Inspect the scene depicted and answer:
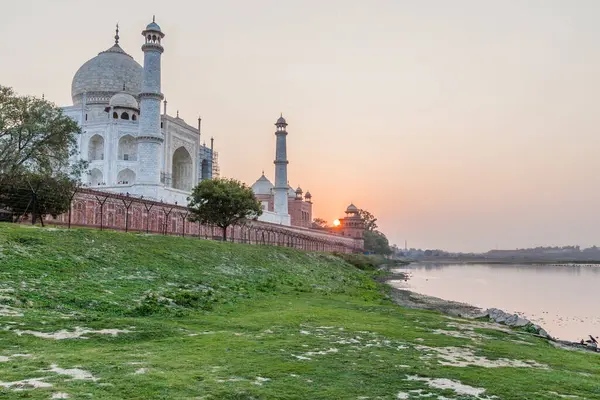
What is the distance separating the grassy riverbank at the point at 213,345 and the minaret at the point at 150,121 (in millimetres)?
28314

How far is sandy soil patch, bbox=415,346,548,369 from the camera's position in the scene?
8.86 metres

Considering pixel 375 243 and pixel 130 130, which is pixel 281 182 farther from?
pixel 375 243

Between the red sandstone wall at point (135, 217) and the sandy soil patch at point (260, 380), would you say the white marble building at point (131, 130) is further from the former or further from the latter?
the sandy soil patch at point (260, 380)

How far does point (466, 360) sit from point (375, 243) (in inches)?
4033

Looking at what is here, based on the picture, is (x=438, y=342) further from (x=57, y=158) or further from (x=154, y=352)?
(x=57, y=158)

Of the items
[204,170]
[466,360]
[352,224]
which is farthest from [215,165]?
[466,360]

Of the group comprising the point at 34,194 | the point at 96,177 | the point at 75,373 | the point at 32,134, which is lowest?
the point at 75,373

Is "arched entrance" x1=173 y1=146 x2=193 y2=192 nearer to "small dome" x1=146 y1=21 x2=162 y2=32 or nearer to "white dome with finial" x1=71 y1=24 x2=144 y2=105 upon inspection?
"white dome with finial" x1=71 y1=24 x2=144 y2=105

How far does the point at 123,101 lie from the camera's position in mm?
57906

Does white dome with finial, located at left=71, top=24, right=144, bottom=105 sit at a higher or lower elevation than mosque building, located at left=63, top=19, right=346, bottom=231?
higher

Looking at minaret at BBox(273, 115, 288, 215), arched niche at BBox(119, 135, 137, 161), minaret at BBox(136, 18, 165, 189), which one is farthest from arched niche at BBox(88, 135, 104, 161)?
minaret at BBox(273, 115, 288, 215)

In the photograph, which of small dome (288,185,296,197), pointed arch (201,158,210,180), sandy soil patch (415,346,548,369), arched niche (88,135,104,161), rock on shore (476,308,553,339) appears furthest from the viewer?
small dome (288,185,296,197)

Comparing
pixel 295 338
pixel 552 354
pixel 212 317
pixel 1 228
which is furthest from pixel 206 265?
pixel 552 354

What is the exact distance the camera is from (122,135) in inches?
2237
